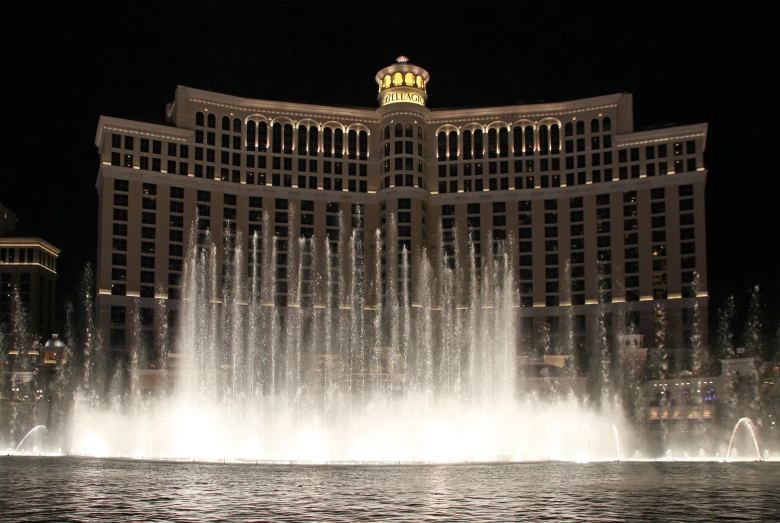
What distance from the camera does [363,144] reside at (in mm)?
102312

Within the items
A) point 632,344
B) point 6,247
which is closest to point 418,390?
point 632,344

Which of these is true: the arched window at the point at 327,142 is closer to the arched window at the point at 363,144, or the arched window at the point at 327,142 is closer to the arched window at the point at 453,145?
the arched window at the point at 363,144

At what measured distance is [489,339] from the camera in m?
67.9

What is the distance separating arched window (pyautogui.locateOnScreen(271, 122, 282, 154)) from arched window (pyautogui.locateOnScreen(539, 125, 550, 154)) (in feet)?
94.3

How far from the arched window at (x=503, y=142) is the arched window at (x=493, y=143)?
0.38 m

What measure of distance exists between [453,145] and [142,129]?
111ft

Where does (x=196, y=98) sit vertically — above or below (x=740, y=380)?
above

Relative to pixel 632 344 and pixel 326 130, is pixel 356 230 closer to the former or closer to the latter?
pixel 326 130

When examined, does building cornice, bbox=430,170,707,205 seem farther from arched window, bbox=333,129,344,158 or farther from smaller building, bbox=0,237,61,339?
smaller building, bbox=0,237,61,339

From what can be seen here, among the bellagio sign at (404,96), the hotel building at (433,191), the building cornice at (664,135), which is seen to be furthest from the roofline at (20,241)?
the building cornice at (664,135)

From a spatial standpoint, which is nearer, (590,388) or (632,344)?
(590,388)

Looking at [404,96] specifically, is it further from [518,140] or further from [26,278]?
[26,278]

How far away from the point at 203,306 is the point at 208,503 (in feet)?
208

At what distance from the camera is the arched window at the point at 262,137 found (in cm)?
9831
